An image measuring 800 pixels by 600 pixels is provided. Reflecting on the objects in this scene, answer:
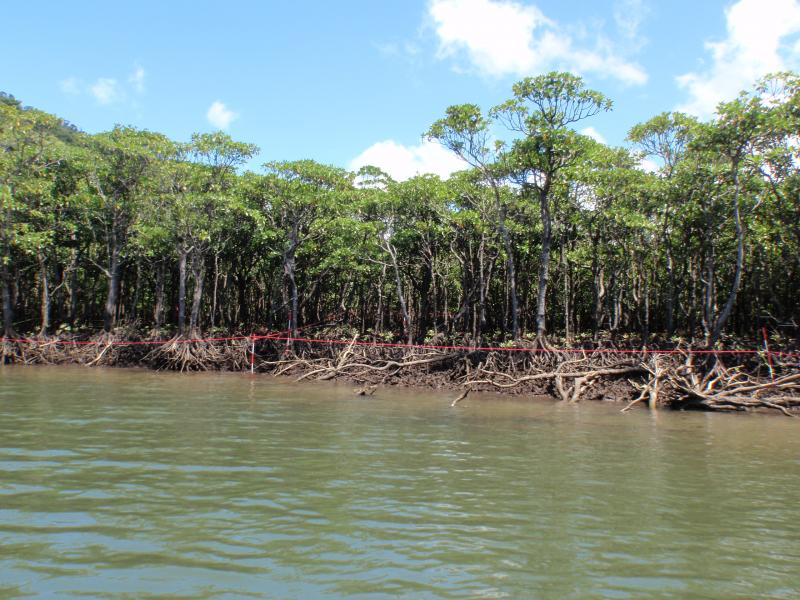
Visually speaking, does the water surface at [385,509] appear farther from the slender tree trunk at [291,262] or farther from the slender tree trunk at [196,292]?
the slender tree trunk at [291,262]

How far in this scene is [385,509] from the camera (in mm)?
5039

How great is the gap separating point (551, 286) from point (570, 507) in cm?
2406

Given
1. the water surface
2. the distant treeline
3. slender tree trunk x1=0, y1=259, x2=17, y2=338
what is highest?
the distant treeline

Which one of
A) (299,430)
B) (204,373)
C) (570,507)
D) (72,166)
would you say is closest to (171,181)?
(72,166)

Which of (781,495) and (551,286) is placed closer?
(781,495)

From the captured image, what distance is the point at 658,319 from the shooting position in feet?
91.5

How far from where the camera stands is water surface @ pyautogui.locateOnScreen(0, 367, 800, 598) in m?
3.58

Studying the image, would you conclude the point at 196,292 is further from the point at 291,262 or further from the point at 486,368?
the point at 486,368

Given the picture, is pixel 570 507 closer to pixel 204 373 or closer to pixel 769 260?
pixel 204 373

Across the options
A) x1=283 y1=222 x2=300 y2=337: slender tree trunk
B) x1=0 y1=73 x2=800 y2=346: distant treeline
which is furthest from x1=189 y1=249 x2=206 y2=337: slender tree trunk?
x1=283 y1=222 x2=300 y2=337: slender tree trunk

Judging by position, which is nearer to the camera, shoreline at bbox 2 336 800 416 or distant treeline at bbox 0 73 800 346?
shoreline at bbox 2 336 800 416

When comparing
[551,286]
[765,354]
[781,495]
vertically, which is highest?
[551,286]

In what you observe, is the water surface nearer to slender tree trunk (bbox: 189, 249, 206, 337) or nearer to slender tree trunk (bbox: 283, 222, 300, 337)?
slender tree trunk (bbox: 189, 249, 206, 337)

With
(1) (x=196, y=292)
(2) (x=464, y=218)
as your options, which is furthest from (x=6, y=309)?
(2) (x=464, y=218)
